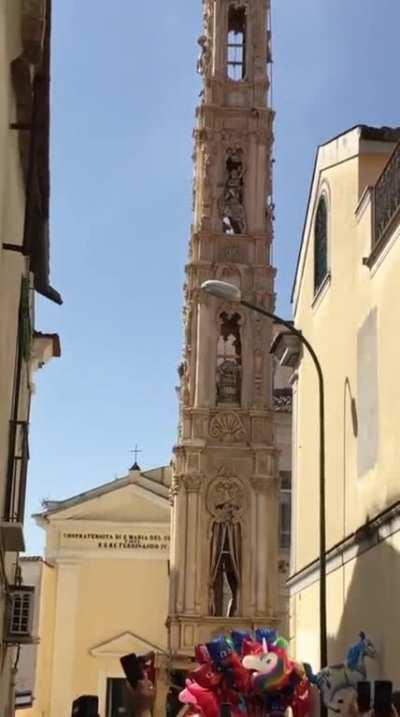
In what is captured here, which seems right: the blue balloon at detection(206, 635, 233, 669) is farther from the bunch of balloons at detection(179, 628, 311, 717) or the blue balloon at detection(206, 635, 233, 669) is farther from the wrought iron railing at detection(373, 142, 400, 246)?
the wrought iron railing at detection(373, 142, 400, 246)

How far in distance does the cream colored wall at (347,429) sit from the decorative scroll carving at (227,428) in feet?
45.7

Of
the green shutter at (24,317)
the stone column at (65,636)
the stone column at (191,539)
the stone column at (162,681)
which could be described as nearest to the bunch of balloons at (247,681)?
the green shutter at (24,317)

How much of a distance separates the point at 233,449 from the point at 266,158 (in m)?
9.67

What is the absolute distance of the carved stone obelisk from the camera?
35031mm

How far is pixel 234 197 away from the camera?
38.8 meters

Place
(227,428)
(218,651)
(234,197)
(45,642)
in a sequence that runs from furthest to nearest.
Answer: (45,642), (234,197), (227,428), (218,651)

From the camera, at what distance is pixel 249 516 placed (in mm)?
35656

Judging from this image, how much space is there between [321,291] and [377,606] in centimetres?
648

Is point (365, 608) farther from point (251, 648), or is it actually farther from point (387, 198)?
point (387, 198)

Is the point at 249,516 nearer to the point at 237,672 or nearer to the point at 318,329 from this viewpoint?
the point at 318,329

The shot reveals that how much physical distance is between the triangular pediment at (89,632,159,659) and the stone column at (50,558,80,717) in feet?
3.00

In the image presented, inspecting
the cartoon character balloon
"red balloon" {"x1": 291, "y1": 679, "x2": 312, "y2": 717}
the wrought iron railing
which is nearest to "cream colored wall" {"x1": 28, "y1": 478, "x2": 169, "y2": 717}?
the cartoon character balloon

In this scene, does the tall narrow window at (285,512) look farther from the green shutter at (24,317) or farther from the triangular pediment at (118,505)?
the green shutter at (24,317)

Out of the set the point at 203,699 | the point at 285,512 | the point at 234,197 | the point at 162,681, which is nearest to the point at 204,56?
the point at 234,197
